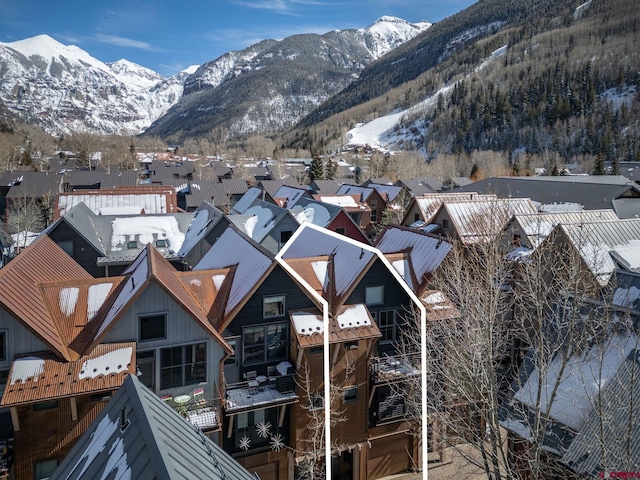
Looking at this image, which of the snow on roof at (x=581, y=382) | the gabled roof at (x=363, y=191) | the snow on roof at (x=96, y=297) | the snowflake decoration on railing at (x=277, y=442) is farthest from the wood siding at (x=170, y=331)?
the gabled roof at (x=363, y=191)

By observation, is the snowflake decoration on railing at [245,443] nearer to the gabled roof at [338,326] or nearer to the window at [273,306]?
the gabled roof at [338,326]

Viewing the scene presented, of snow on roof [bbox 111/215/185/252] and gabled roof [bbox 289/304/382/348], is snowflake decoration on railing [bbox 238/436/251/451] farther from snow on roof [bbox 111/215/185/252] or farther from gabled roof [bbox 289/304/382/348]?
snow on roof [bbox 111/215/185/252]

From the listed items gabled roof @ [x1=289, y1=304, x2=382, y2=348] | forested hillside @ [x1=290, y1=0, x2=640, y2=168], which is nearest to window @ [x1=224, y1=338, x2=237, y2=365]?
gabled roof @ [x1=289, y1=304, x2=382, y2=348]

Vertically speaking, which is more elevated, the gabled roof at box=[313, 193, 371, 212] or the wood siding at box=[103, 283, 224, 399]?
the gabled roof at box=[313, 193, 371, 212]

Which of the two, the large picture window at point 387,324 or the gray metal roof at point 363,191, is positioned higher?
the gray metal roof at point 363,191

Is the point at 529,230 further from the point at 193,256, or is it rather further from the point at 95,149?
the point at 95,149

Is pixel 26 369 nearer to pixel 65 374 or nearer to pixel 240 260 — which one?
pixel 65 374

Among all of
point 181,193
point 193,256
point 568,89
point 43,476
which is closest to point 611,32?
point 568,89

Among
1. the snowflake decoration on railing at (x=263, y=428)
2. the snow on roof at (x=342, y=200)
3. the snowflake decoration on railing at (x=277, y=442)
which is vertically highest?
the snow on roof at (x=342, y=200)
